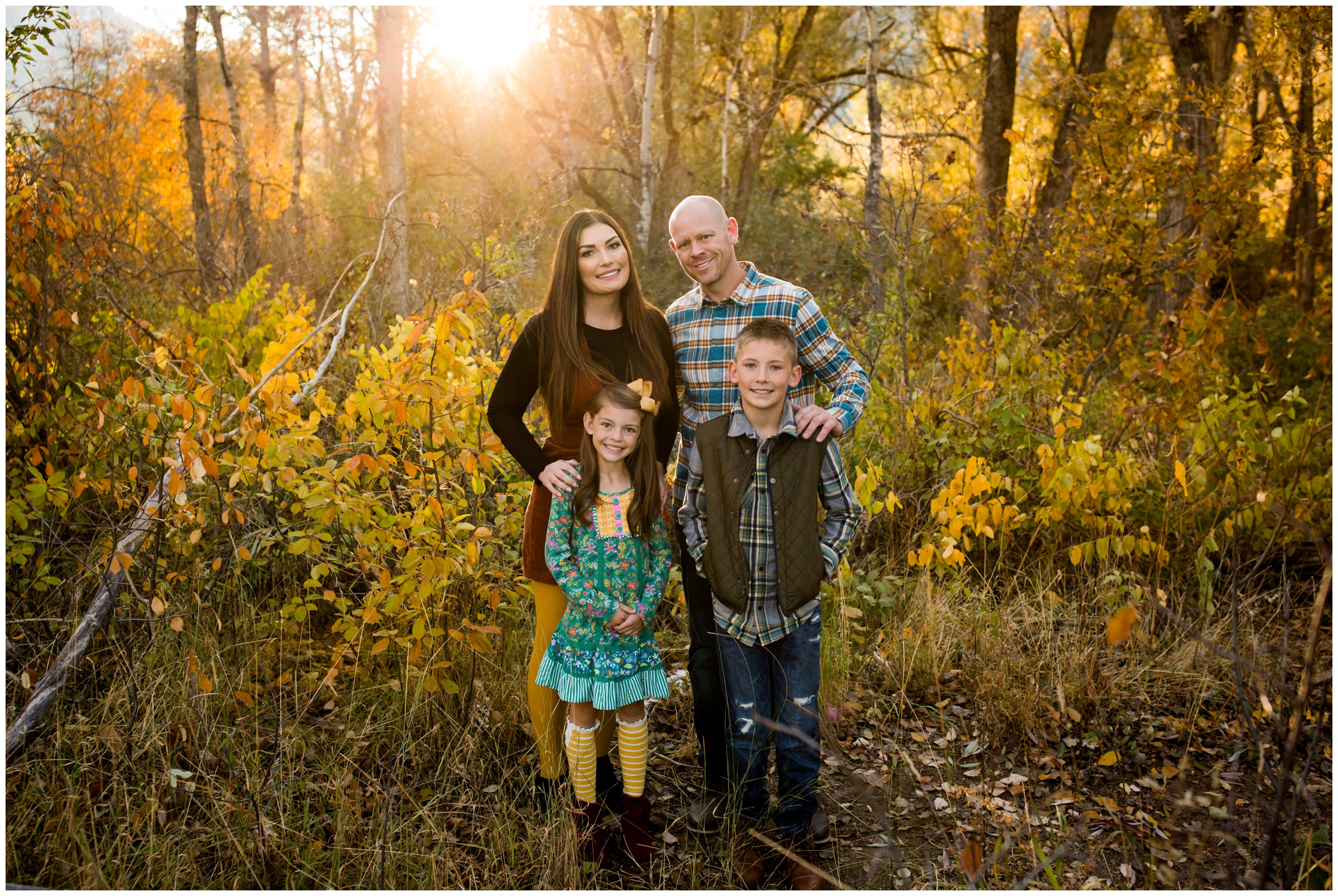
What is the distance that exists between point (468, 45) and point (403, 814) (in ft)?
48.8

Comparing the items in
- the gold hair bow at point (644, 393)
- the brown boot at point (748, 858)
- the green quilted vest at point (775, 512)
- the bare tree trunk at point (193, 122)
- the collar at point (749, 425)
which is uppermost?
the bare tree trunk at point (193, 122)

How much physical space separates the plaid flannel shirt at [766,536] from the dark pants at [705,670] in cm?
12

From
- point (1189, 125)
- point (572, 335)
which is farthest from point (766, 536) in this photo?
point (1189, 125)

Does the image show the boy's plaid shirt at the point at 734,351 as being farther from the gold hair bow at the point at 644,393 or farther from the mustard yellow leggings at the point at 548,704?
the mustard yellow leggings at the point at 548,704

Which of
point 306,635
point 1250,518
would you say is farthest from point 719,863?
point 1250,518

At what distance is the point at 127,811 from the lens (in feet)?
8.11

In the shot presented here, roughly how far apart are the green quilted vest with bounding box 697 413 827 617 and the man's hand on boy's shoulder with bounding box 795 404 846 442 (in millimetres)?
32

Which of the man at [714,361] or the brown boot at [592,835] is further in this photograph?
the man at [714,361]

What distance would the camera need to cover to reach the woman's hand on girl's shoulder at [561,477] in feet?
8.00

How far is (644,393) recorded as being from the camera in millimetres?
2461

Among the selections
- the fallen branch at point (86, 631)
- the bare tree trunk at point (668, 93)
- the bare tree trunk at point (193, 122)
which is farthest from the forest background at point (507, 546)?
the bare tree trunk at point (668, 93)

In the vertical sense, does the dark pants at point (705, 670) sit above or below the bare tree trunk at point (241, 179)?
below

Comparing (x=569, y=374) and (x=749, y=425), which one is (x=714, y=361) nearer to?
(x=749, y=425)

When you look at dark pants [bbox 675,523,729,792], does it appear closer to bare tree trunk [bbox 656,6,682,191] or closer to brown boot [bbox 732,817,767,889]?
brown boot [bbox 732,817,767,889]
